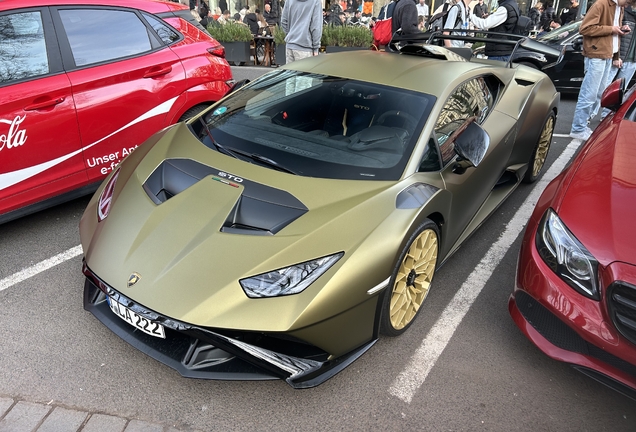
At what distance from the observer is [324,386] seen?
2334 mm

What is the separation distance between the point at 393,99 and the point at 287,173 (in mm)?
868

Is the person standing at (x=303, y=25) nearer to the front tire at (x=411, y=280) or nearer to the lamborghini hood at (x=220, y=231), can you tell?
the lamborghini hood at (x=220, y=231)

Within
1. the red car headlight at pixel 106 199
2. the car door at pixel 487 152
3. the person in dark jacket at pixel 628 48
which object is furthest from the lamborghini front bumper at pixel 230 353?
the person in dark jacket at pixel 628 48

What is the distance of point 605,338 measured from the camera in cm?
204

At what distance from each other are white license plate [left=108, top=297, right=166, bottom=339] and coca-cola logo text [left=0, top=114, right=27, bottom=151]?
1.61m

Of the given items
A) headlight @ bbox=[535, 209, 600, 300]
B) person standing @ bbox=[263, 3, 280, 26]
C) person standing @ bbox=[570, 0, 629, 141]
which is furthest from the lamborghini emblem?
person standing @ bbox=[263, 3, 280, 26]

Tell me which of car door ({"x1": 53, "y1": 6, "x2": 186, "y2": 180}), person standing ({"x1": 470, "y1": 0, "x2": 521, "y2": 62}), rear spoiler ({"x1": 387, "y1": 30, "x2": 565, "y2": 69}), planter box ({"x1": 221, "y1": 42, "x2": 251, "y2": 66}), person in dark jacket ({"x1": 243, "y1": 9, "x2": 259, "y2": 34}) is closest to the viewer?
car door ({"x1": 53, "y1": 6, "x2": 186, "y2": 180})

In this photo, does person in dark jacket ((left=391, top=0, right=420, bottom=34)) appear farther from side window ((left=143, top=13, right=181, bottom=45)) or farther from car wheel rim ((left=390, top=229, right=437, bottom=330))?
car wheel rim ((left=390, top=229, right=437, bottom=330))

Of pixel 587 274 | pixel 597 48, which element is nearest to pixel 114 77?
pixel 587 274

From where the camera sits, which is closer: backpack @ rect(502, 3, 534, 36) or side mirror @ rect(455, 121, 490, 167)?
side mirror @ rect(455, 121, 490, 167)

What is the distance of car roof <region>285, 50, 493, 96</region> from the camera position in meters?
2.94

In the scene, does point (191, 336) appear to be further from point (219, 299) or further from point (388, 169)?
point (388, 169)

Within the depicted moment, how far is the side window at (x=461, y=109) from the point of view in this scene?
2.77m

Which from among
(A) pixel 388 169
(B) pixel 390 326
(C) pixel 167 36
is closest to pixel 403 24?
(C) pixel 167 36
